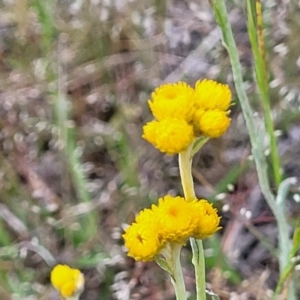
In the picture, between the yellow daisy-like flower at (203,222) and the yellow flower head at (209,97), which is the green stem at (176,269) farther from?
the yellow flower head at (209,97)

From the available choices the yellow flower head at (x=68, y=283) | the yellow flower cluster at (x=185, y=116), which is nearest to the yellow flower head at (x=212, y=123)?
the yellow flower cluster at (x=185, y=116)

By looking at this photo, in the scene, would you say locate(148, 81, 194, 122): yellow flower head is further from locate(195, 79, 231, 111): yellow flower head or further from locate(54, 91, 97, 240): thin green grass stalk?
locate(54, 91, 97, 240): thin green grass stalk

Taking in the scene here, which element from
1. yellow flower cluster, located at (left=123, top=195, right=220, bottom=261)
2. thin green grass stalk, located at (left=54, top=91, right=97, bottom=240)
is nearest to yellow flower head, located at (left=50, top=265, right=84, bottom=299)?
yellow flower cluster, located at (left=123, top=195, right=220, bottom=261)

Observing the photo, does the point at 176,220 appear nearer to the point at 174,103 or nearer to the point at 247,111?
the point at 174,103

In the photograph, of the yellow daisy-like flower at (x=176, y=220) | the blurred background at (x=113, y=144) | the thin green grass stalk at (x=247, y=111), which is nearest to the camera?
the yellow daisy-like flower at (x=176, y=220)

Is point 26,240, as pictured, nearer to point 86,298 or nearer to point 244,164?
point 86,298
